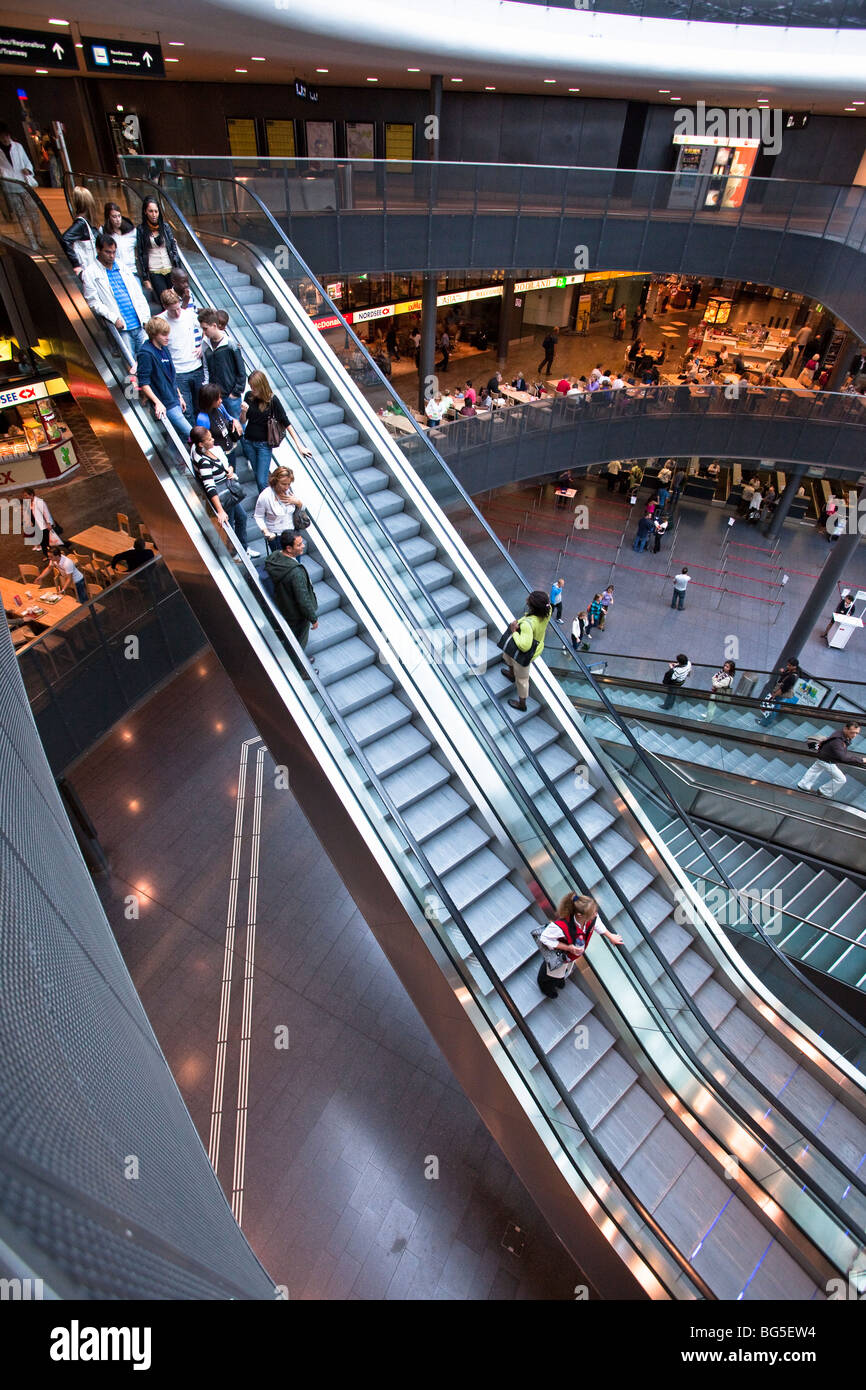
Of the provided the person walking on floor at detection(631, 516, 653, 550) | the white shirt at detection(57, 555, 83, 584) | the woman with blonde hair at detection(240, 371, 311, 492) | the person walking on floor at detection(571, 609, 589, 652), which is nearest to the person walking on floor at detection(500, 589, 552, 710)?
the woman with blonde hair at detection(240, 371, 311, 492)

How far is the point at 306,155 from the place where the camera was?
1909 cm

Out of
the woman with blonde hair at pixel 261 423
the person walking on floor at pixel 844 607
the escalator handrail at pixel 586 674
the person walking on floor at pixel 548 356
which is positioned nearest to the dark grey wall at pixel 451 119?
the person walking on floor at pixel 548 356

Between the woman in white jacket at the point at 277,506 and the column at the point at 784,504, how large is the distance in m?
17.1

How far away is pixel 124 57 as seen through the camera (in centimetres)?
1077

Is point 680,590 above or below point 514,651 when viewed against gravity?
A: below

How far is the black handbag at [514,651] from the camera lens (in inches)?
302

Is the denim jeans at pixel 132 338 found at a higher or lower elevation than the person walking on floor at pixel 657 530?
higher

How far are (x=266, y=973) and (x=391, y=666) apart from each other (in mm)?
4863

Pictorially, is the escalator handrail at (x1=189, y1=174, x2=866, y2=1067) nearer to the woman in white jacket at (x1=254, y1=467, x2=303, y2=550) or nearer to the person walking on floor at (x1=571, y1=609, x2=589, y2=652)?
the woman in white jacket at (x1=254, y1=467, x2=303, y2=550)

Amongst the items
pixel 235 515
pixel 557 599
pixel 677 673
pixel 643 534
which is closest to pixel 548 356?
pixel 643 534

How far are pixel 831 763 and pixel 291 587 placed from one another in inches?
349

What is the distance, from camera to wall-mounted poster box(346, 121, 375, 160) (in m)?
18.9

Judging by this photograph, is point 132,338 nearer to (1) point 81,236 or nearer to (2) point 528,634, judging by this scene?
(1) point 81,236

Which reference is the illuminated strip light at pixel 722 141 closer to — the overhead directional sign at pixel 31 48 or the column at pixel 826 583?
the column at pixel 826 583
